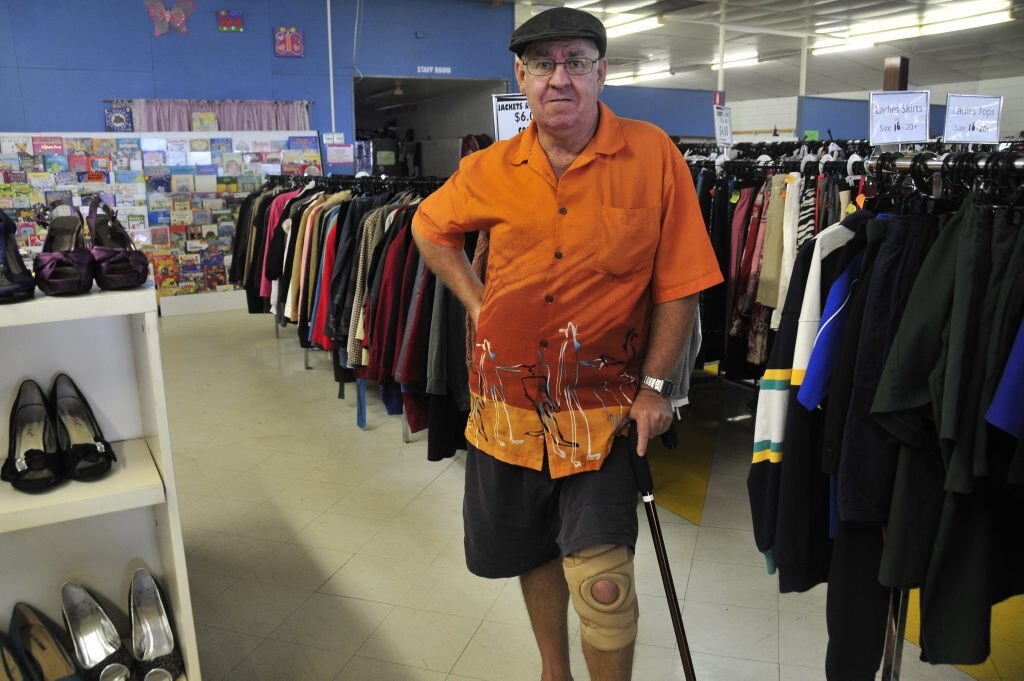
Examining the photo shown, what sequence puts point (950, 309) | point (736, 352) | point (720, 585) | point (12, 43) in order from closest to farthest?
point (950, 309) → point (720, 585) → point (736, 352) → point (12, 43)

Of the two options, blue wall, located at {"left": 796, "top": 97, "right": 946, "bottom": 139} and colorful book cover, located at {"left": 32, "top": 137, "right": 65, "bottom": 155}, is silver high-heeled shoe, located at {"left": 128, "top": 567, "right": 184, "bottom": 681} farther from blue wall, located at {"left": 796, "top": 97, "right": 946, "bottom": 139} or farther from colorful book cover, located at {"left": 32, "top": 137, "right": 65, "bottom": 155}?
blue wall, located at {"left": 796, "top": 97, "right": 946, "bottom": 139}

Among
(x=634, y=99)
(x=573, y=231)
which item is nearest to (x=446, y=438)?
(x=573, y=231)

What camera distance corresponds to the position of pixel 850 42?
11820 millimetres

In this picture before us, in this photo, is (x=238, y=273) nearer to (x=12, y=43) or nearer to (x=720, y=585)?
(x=12, y=43)

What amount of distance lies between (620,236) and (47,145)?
6.86m

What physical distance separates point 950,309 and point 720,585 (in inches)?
57.1

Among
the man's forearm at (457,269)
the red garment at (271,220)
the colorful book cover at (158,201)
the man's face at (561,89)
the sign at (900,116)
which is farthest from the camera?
the colorful book cover at (158,201)

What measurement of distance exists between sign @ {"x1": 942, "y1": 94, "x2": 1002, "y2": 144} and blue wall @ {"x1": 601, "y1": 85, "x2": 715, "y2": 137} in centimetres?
576

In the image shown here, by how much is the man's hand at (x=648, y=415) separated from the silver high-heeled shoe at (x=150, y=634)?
1113mm

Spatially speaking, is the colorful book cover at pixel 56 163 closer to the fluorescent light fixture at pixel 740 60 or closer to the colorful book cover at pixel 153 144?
the colorful book cover at pixel 153 144

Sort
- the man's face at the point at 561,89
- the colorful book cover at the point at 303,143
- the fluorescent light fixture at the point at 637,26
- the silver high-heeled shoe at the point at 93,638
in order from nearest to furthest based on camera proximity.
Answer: the silver high-heeled shoe at the point at 93,638, the man's face at the point at 561,89, the colorful book cover at the point at 303,143, the fluorescent light fixture at the point at 637,26

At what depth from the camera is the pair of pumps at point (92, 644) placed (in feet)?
5.30

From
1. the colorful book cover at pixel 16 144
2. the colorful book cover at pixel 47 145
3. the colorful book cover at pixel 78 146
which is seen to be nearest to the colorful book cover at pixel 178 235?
the colorful book cover at pixel 78 146

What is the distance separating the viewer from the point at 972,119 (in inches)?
170
